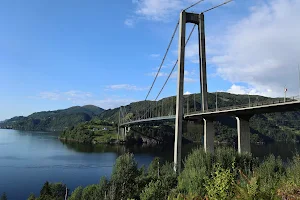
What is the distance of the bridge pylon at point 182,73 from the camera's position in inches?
1190

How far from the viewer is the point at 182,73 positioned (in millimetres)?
30703

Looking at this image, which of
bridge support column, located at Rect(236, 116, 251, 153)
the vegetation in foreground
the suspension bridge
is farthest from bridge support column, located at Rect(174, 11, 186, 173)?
bridge support column, located at Rect(236, 116, 251, 153)

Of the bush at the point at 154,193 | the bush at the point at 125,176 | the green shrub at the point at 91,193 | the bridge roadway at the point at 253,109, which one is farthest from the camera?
the green shrub at the point at 91,193

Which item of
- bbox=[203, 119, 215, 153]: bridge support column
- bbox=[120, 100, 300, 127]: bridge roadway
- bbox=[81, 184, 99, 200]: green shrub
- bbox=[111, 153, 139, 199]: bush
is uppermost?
bbox=[120, 100, 300, 127]: bridge roadway

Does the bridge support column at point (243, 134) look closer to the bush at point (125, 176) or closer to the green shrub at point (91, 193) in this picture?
the bush at point (125, 176)

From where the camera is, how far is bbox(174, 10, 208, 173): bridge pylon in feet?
99.2

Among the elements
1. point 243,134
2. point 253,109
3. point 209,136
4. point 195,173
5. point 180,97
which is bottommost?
point 195,173

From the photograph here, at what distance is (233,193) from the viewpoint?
7746 mm

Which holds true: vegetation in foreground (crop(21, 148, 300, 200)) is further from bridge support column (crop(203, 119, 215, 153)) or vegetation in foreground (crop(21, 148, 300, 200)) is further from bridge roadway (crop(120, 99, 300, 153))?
bridge support column (crop(203, 119, 215, 153))

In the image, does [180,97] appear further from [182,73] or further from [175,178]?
Answer: [175,178]

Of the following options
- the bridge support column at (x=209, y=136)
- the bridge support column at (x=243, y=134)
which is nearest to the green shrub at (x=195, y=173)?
the bridge support column at (x=209, y=136)

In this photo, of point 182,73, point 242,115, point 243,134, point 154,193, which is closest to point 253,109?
point 242,115

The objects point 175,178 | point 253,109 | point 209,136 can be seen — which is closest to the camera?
point 253,109

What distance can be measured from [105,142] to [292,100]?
95.5 meters
